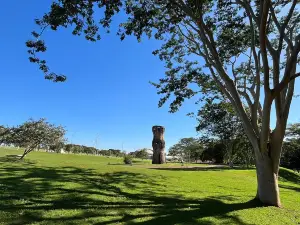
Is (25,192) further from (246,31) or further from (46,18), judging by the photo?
(246,31)

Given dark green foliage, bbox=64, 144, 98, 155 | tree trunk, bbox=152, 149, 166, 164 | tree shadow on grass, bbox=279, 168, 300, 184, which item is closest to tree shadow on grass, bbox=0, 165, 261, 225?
tree trunk, bbox=152, 149, 166, 164

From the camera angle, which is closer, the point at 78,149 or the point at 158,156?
the point at 158,156

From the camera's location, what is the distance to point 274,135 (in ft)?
34.7

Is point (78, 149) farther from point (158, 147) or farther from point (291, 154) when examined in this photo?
point (291, 154)

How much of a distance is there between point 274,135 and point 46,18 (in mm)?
9170

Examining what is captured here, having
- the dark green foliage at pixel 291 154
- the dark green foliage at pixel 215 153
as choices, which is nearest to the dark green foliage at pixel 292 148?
the dark green foliage at pixel 291 154

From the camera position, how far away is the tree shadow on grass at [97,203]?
746cm

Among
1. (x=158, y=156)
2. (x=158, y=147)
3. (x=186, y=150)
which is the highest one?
(x=186, y=150)

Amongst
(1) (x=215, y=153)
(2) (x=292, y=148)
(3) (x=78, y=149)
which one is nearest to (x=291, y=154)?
(2) (x=292, y=148)

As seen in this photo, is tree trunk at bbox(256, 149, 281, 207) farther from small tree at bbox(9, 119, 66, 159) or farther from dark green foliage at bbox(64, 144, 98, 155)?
dark green foliage at bbox(64, 144, 98, 155)

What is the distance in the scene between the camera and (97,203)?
9211 millimetres

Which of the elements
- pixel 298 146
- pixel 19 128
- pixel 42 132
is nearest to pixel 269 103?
pixel 42 132

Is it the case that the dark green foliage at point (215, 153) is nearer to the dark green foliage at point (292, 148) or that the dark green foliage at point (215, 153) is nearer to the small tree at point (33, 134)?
the dark green foliage at point (292, 148)

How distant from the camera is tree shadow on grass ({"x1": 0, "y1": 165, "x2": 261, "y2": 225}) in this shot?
7.46 metres
